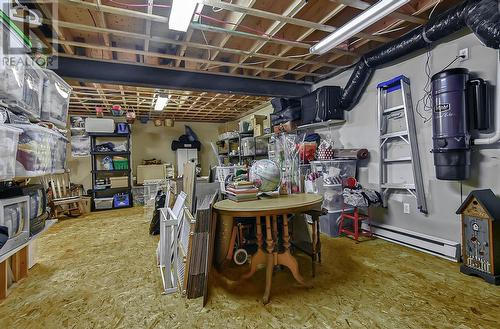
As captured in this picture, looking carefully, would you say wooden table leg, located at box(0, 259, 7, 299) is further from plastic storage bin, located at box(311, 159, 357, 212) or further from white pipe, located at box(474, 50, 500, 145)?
white pipe, located at box(474, 50, 500, 145)

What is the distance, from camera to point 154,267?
2594 mm

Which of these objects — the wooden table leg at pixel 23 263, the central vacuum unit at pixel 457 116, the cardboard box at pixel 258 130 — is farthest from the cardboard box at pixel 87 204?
the central vacuum unit at pixel 457 116

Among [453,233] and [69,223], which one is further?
[69,223]

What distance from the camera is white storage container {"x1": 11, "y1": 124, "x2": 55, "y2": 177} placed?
150 cm

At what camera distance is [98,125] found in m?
6.11

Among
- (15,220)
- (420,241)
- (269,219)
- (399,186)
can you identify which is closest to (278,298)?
(269,219)

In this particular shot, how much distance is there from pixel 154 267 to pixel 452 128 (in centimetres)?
332

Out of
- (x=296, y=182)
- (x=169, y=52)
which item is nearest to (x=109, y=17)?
(x=169, y=52)

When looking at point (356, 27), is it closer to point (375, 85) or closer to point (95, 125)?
point (375, 85)

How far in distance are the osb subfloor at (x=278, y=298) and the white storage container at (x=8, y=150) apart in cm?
115

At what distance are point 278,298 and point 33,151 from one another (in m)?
2.05

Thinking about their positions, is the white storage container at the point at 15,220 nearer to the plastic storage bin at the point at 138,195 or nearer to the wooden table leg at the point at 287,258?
the wooden table leg at the point at 287,258

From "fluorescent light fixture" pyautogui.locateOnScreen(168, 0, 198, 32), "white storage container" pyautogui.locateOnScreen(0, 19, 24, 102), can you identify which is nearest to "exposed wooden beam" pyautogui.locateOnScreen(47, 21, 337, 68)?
"fluorescent light fixture" pyautogui.locateOnScreen(168, 0, 198, 32)

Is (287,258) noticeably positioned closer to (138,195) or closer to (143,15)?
(143,15)
